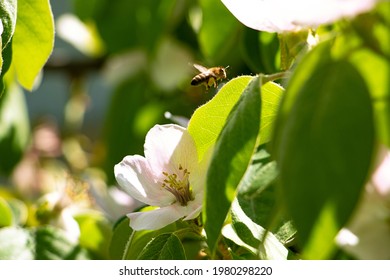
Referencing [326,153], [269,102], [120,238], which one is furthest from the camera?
[120,238]

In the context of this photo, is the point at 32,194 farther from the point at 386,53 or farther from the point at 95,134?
the point at 386,53

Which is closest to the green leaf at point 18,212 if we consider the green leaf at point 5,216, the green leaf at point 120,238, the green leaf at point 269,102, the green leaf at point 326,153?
the green leaf at point 5,216

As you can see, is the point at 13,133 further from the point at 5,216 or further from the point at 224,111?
the point at 224,111

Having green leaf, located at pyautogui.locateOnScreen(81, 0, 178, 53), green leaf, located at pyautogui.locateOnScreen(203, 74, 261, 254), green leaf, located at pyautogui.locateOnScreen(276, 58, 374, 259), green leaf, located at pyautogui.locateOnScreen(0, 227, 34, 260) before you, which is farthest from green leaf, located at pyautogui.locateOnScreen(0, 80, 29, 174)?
green leaf, located at pyautogui.locateOnScreen(276, 58, 374, 259)

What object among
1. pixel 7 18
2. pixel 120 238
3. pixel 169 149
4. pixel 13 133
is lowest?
pixel 13 133

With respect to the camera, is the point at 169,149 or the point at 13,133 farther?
the point at 13,133

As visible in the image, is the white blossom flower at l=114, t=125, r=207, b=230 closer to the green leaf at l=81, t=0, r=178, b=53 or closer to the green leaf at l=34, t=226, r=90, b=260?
the green leaf at l=34, t=226, r=90, b=260

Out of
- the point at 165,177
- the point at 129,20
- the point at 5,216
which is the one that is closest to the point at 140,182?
the point at 165,177
